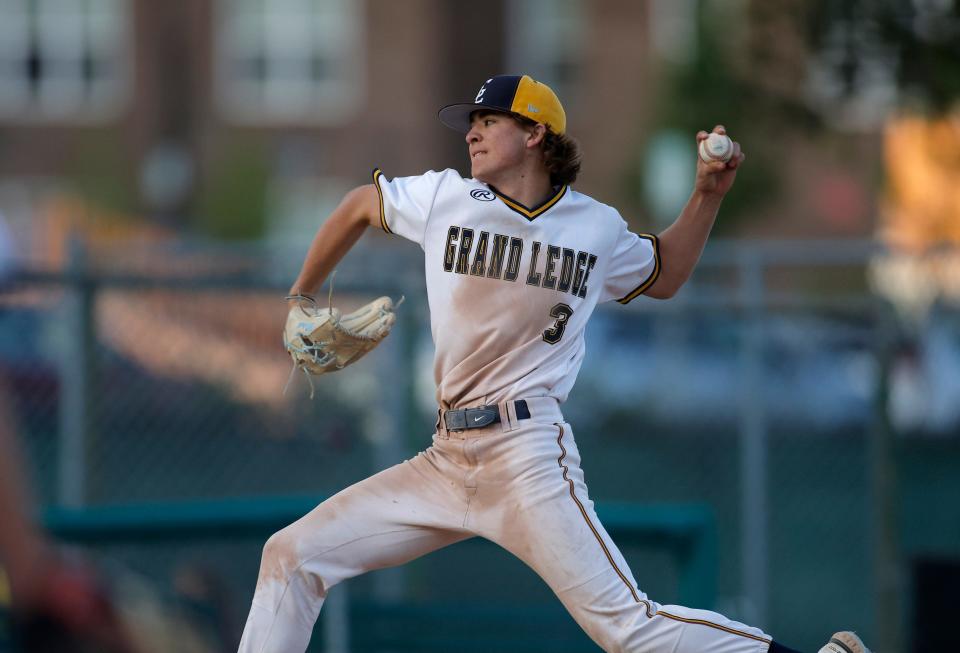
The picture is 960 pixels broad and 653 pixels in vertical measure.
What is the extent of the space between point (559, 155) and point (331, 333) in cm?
91

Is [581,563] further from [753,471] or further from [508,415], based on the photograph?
[753,471]

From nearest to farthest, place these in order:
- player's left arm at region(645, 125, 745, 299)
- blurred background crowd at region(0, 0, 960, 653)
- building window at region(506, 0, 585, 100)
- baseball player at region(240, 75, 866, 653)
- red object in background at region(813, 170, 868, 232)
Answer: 1. baseball player at region(240, 75, 866, 653)
2. player's left arm at region(645, 125, 745, 299)
3. blurred background crowd at region(0, 0, 960, 653)
4. red object in background at region(813, 170, 868, 232)
5. building window at region(506, 0, 585, 100)

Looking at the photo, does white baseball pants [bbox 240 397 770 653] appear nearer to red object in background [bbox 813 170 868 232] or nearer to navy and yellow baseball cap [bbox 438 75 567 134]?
navy and yellow baseball cap [bbox 438 75 567 134]

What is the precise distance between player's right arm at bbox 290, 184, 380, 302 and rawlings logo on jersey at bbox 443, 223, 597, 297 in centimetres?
28

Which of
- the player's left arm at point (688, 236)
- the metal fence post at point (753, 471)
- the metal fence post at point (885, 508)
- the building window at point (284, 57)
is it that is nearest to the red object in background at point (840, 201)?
the building window at point (284, 57)

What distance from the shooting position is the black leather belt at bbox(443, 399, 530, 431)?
425 cm

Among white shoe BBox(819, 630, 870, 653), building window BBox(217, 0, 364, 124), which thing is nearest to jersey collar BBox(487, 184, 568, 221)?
white shoe BBox(819, 630, 870, 653)

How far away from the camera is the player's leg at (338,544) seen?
4289mm

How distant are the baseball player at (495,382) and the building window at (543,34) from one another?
91.2 feet

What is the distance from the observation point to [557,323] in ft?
14.2

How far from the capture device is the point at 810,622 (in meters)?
7.65

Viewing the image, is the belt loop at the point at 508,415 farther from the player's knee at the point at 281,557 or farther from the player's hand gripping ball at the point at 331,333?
the player's knee at the point at 281,557

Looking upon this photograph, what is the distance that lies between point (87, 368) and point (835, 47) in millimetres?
4598

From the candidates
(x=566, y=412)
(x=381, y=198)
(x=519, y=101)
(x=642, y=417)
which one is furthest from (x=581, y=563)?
(x=642, y=417)
